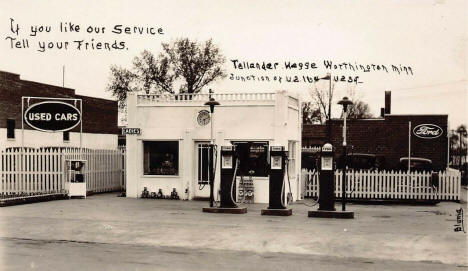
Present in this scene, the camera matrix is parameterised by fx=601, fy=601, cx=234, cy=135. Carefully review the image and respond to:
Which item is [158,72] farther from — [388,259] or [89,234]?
[388,259]

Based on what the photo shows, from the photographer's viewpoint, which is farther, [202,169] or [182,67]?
[182,67]

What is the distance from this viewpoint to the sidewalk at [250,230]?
1186 centimetres

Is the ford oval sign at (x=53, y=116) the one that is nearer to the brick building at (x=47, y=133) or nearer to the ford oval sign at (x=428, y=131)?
the brick building at (x=47, y=133)

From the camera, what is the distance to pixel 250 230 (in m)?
14.1

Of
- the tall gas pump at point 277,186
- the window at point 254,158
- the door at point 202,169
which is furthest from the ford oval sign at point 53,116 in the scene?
the tall gas pump at point 277,186

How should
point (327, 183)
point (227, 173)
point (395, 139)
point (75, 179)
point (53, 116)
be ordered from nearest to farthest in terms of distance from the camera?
1. point (327, 183)
2. point (227, 173)
3. point (75, 179)
4. point (53, 116)
5. point (395, 139)

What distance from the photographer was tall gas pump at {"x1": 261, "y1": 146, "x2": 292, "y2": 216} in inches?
689

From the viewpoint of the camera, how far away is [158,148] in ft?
74.1

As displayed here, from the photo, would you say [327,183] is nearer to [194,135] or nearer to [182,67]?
[194,135]

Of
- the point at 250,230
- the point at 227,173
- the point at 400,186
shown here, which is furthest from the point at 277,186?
the point at 400,186

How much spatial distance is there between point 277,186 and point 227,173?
5.32 feet

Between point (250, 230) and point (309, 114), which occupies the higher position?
point (309, 114)

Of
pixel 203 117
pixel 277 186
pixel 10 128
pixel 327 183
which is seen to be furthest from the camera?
pixel 10 128

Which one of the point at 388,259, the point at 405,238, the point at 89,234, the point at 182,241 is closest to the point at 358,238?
the point at 405,238
